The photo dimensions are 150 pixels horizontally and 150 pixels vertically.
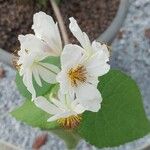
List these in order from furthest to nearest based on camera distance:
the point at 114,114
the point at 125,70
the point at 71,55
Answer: the point at 125,70 → the point at 114,114 → the point at 71,55

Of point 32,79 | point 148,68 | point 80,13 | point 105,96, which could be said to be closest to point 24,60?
point 32,79

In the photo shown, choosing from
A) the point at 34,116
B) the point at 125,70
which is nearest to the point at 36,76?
the point at 34,116

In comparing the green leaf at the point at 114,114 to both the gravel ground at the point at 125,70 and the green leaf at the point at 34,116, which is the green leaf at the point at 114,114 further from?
the gravel ground at the point at 125,70

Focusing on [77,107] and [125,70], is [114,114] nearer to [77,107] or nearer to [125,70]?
[77,107]

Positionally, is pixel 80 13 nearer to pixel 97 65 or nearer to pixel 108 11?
pixel 108 11

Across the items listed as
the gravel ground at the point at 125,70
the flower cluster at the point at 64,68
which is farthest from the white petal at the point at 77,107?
the gravel ground at the point at 125,70

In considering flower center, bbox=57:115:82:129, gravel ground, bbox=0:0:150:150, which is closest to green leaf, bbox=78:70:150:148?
flower center, bbox=57:115:82:129
